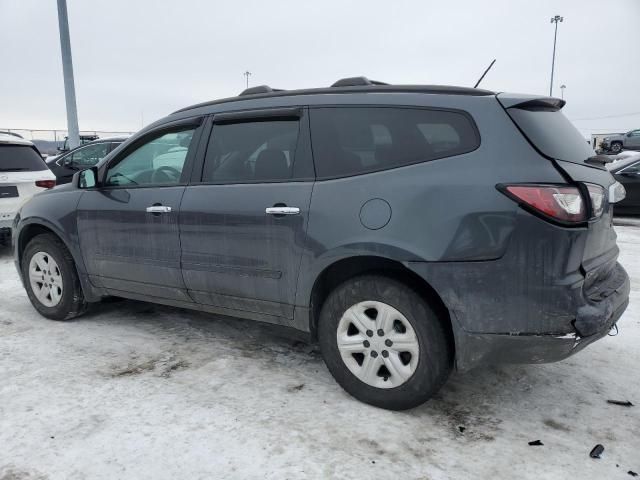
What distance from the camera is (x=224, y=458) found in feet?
7.90

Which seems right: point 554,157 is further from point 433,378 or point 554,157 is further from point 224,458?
point 224,458

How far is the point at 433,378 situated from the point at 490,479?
55cm

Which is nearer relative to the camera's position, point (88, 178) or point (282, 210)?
point (282, 210)

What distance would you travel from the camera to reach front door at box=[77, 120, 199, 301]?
143 inches

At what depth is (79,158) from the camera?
1150 centimetres

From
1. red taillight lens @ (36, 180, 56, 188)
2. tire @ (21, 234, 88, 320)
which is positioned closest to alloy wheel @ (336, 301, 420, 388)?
tire @ (21, 234, 88, 320)

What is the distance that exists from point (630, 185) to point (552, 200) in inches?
377

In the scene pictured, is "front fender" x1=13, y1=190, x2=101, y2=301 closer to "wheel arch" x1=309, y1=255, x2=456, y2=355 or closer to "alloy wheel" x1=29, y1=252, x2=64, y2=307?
"alloy wheel" x1=29, y1=252, x2=64, y2=307

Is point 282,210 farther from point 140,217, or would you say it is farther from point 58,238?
point 58,238

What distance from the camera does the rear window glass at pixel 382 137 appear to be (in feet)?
8.77

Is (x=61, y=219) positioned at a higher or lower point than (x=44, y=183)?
lower

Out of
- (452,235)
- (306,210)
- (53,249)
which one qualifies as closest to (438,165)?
(452,235)

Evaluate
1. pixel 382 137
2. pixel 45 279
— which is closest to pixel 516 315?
pixel 382 137

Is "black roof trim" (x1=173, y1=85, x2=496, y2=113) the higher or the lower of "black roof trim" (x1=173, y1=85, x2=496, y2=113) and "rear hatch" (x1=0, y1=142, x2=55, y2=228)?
the higher
